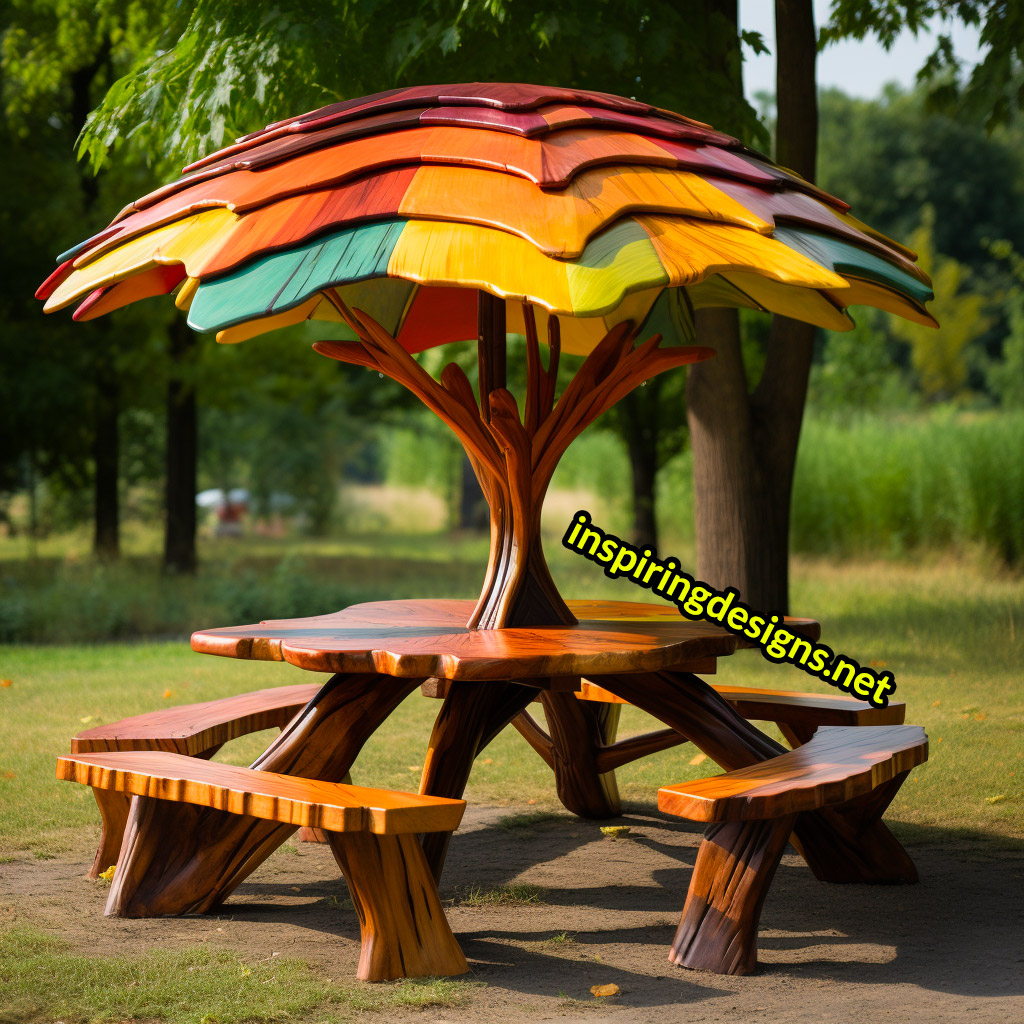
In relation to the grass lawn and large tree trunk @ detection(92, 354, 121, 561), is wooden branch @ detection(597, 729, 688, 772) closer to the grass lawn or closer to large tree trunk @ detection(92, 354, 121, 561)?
the grass lawn

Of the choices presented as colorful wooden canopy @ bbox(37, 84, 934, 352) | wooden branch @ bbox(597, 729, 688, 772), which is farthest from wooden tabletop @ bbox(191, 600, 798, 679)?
colorful wooden canopy @ bbox(37, 84, 934, 352)

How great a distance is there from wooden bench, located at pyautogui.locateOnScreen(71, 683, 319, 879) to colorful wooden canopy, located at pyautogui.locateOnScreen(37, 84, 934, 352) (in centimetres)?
177

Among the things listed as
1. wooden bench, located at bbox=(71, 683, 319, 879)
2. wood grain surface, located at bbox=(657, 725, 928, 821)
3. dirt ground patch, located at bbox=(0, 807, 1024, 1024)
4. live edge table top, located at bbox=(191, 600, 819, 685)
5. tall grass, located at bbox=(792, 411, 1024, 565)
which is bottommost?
dirt ground patch, located at bbox=(0, 807, 1024, 1024)

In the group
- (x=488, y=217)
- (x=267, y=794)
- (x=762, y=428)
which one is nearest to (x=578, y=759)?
(x=267, y=794)

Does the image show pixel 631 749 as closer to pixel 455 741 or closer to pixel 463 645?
pixel 455 741

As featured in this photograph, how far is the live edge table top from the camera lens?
404cm

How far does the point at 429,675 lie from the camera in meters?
4.01

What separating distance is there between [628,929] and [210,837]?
5.26 feet

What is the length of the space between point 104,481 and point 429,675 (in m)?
13.9

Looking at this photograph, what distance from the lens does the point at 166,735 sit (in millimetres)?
5047

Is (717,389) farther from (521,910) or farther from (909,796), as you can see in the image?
(521,910)

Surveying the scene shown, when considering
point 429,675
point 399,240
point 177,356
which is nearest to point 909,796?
point 429,675

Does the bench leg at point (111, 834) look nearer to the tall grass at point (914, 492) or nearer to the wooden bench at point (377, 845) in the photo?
the wooden bench at point (377, 845)

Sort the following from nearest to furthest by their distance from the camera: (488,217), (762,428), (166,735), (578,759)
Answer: (488,217)
(166,735)
(578,759)
(762,428)
